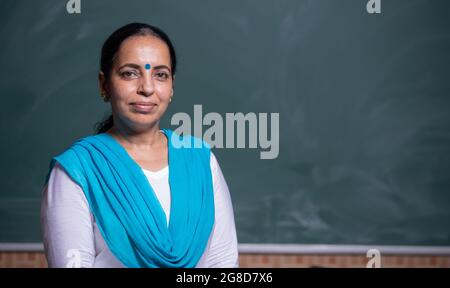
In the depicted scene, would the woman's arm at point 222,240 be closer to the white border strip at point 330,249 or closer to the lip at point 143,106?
the lip at point 143,106

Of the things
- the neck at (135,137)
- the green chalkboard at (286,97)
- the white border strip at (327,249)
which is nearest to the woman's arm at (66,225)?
the neck at (135,137)

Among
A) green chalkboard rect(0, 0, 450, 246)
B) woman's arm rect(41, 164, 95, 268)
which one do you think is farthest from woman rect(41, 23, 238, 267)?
green chalkboard rect(0, 0, 450, 246)

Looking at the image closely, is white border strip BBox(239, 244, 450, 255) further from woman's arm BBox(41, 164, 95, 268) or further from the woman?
woman's arm BBox(41, 164, 95, 268)

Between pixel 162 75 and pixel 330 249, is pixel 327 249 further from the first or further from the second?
pixel 162 75

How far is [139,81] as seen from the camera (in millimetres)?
1097

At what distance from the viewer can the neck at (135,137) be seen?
1.15 metres

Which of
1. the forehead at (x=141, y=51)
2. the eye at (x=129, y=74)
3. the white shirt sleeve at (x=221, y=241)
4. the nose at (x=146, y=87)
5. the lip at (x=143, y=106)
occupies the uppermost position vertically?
the forehead at (x=141, y=51)

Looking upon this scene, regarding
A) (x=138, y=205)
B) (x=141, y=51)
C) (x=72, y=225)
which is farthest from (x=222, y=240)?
(x=141, y=51)

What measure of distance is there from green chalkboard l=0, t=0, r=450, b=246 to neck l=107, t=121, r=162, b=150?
824 mm

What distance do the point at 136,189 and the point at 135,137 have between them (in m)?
0.13

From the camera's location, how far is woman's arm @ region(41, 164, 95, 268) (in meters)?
0.99

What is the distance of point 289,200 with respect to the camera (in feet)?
6.74
